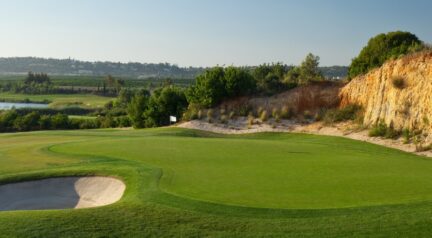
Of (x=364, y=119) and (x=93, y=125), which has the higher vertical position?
(x=364, y=119)

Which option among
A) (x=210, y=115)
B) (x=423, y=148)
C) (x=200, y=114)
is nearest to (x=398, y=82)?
(x=423, y=148)

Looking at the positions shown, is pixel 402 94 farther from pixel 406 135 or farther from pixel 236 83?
pixel 236 83

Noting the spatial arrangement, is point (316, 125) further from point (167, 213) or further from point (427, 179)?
point (167, 213)

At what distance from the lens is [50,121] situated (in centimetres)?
5888

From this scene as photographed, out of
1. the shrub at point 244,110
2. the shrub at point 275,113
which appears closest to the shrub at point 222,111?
the shrub at point 244,110

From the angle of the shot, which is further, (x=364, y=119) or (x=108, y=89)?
(x=108, y=89)

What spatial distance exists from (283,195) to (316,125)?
910 inches

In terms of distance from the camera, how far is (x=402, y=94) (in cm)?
2875

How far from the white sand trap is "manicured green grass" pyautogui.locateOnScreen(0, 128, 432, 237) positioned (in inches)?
16.7

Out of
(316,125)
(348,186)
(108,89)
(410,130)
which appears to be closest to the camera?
(348,186)

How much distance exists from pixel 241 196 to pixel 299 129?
23.4m

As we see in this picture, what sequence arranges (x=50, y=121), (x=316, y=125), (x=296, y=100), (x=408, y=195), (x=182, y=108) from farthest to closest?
(x=50, y=121) < (x=182, y=108) < (x=296, y=100) < (x=316, y=125) < (x=408, y=195)

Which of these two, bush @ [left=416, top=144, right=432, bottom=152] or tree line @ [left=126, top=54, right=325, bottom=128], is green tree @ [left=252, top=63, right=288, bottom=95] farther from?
bush @ [left=416, top=144, right=432, bottom=152]

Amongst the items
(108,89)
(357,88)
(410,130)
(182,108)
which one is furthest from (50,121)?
(108,89)
